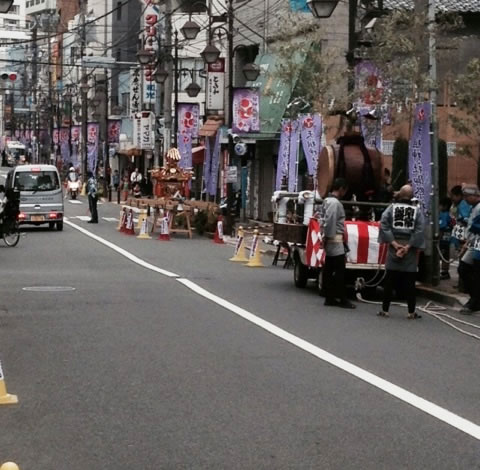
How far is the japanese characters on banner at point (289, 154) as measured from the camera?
29.0 m

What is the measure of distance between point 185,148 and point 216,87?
3.18 metres

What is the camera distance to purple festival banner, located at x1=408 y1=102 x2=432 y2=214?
57.6 feet

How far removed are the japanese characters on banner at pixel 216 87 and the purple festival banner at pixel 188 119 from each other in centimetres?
82

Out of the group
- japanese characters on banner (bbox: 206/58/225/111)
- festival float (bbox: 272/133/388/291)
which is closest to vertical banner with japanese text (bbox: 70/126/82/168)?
japanese characters on banner (bbox: 206/58/225/111)

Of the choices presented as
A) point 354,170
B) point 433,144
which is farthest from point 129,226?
point 433,144

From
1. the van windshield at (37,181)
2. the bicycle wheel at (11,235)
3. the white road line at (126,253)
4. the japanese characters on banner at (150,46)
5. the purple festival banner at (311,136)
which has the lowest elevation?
the white road line at (126,253)

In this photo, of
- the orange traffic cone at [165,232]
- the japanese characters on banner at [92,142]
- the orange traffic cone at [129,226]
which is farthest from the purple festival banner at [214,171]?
the japanese characters on banner at [92,142]

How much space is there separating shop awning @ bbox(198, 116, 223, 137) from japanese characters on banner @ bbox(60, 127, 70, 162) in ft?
156

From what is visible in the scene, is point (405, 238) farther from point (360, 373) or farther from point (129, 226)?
point (129, 226)

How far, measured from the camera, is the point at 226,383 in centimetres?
941

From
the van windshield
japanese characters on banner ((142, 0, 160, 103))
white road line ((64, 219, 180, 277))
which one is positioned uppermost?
japanese characters on banner ((142, 0, 160, 103))

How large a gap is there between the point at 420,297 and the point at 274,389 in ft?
29.1

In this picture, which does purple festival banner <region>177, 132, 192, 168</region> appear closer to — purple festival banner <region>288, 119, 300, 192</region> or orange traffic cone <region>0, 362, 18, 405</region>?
purple festival banner <region>288, 119, 300, 192</region>

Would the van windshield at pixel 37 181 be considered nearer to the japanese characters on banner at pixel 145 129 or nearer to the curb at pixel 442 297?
the japanese characters on banner at pixel 145 129
